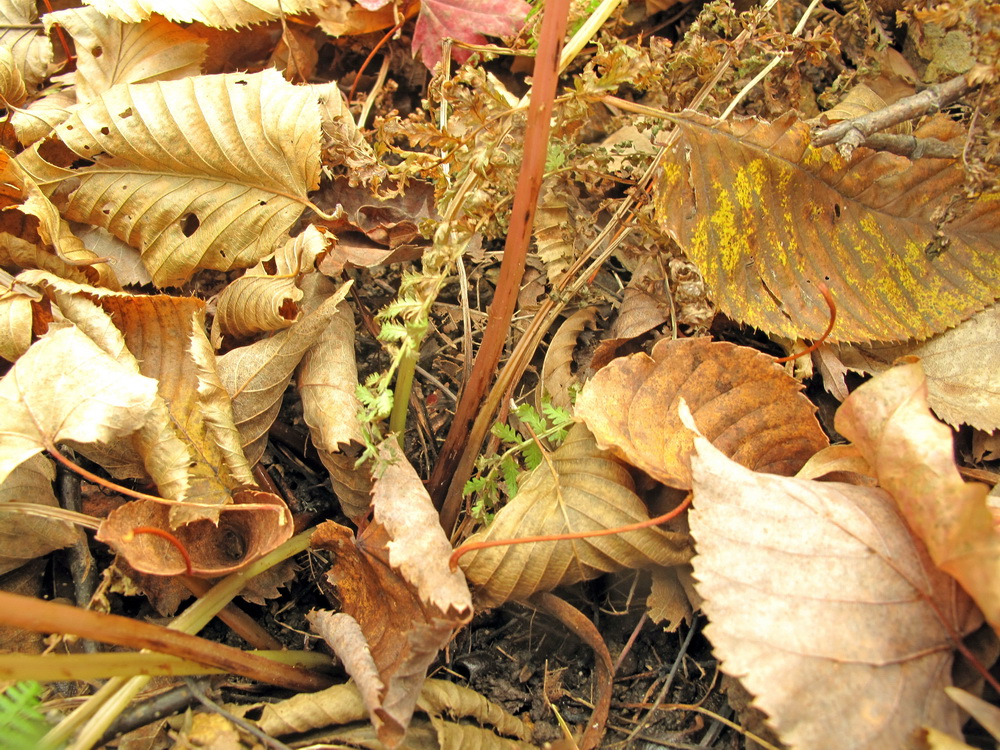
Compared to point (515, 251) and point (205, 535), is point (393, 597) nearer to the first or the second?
point (205, 535)

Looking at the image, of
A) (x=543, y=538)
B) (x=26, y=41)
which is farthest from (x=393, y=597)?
(x=26, y=41)

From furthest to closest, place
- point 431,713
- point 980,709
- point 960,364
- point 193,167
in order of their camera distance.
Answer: point 193,167, point 960,364, point 431,713, point 980,709

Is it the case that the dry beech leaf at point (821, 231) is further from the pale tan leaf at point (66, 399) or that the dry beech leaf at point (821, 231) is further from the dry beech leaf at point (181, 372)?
the pale tan leaf at point (66, 399)

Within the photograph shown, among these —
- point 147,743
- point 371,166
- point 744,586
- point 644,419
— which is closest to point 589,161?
point 371,166

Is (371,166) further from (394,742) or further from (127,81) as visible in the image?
(394,742)

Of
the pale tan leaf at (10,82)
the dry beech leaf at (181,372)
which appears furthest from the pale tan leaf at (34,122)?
the dry beech leaf at (181,372)

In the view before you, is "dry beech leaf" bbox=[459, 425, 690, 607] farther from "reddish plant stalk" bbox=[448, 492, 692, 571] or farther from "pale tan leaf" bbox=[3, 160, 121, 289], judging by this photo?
"pale tan leaf" bbox=[3, 160, 121, 289]
